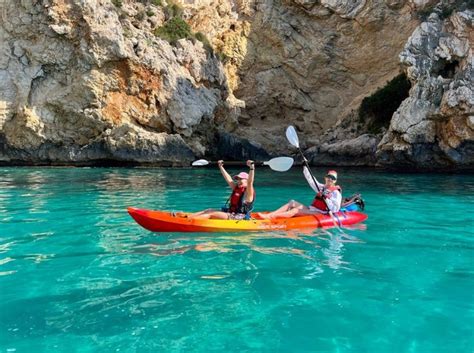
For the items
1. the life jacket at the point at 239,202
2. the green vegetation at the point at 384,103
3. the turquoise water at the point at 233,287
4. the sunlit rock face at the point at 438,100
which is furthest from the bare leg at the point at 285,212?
the green vegetation at the point at 384,103

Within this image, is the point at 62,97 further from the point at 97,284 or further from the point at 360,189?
the point at 97,284

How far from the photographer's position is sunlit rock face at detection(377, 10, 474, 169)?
2059 centimetres

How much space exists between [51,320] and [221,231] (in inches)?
167

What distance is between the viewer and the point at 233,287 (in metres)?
5.53

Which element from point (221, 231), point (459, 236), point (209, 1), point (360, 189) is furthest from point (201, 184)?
point (209, 1)

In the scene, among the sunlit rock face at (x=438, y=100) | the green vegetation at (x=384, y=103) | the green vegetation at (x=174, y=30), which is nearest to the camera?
the sunlit rock face at (x=438, y=100)

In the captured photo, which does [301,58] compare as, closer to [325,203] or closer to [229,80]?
[229,80]

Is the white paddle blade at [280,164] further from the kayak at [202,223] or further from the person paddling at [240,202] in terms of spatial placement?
the kayak at [202,223]

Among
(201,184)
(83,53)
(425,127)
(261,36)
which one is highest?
(261,36)

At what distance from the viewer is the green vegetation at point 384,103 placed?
96.5ft

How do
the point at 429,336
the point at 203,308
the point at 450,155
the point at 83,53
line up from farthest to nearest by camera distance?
1. the point at 83,53
2. the point at 450,155
3. the point at 203,308
4. the point at 429,336

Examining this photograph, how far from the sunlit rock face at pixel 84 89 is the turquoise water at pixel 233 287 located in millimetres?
15666

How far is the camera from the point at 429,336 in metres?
4.32

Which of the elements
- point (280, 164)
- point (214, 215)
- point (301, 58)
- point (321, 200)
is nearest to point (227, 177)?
point (214, 215)
